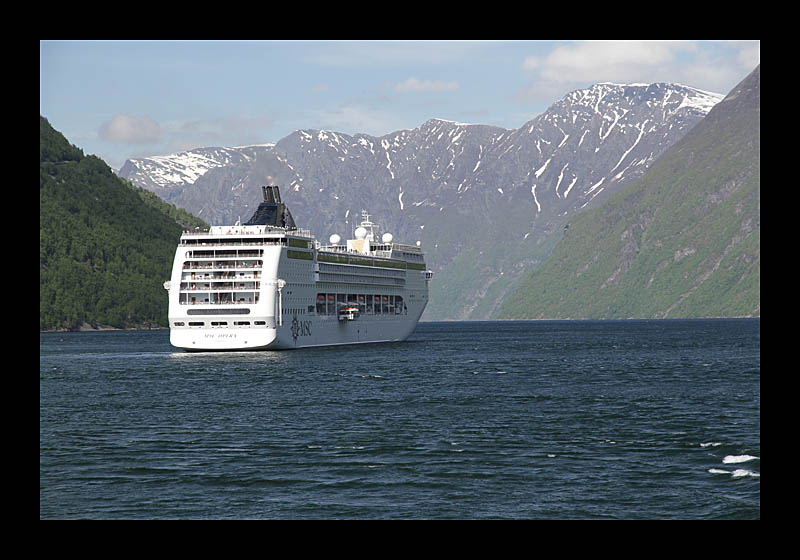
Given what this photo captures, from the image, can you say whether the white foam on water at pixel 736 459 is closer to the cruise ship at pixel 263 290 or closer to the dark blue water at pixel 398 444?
the dark blue water at pixel 398 444

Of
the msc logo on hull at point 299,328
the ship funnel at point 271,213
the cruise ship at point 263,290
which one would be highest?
the ship funnel at point 271,213

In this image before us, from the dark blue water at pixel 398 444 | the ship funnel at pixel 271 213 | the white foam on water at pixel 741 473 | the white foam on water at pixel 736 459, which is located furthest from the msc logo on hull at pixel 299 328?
the white foam on water at pixel 741 473

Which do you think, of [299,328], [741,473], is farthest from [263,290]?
[741,473]

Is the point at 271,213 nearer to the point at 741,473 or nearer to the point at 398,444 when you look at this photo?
the point at 398,444

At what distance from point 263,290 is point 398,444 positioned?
257ft

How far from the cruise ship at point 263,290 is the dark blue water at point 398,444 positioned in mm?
22261

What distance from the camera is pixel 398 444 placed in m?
53.4

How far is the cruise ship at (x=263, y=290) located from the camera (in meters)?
129

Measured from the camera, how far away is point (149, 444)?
180 ft

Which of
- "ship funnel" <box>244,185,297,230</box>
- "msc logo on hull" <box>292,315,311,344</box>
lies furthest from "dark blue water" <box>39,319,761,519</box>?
"ship funnel" <box>244,185,297,230</box>

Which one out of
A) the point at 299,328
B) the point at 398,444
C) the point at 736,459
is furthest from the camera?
the point at 299,328

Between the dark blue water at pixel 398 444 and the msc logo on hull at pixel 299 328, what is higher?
the msc logo on hull at pixel 299 328
